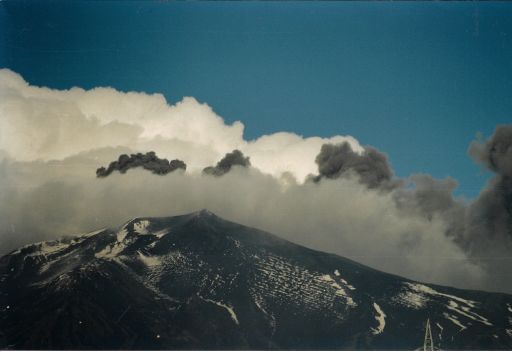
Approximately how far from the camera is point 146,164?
28312 millimetres

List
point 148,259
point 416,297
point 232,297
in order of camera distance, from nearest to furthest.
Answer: point 416,297, point 148,259, point 232,297

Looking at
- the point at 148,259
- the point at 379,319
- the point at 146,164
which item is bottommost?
the point at 379,319

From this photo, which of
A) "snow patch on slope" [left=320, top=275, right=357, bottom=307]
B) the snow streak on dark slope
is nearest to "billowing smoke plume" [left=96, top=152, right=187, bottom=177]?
the snow streak on dark slope

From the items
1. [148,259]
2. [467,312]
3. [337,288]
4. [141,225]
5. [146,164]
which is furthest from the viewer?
[148,259]

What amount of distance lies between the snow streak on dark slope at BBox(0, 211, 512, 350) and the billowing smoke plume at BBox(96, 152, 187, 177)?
24.1ft

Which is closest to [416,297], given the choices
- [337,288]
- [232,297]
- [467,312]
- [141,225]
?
[467,312]

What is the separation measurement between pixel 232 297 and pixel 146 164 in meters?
38.2

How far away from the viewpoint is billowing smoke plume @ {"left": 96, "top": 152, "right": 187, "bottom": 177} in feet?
85.7

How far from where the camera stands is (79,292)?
157 feet

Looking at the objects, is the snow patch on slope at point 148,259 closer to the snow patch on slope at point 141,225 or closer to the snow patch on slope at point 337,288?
the snow patch on slope at point 141,225

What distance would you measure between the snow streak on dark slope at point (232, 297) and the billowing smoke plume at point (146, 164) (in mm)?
7354

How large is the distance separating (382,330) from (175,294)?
2118 cm

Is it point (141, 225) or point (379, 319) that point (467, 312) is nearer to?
point (379, 319)

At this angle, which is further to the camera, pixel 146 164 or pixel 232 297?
pixel 232 297
